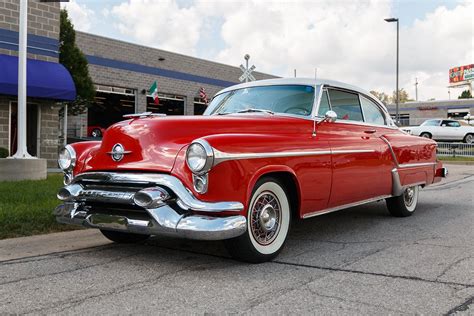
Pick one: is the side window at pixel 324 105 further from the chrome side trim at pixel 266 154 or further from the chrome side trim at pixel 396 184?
the chrome side trim at pixel 396 184

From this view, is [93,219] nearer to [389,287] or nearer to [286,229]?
→ [286,229]

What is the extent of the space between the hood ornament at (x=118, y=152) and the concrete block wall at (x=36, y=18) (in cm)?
999

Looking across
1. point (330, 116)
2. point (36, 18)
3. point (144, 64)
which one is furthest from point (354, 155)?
point (144, 64)

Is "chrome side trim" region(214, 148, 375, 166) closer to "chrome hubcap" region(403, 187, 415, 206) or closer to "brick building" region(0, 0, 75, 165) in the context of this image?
"chrome hubcap" region(403, 187, 415, 206)

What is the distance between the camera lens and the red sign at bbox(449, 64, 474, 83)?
76.3m

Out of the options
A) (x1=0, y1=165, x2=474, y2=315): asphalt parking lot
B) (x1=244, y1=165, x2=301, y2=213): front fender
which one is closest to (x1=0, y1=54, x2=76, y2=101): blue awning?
(x1=0, y1=165, x2=474, y2=315): asphalt parking lot

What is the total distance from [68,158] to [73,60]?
15856 millimetres

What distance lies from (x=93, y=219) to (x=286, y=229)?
1756 millimetres

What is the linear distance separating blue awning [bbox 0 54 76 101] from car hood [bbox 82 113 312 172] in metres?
8.93

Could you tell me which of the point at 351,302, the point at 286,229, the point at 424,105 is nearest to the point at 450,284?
the point at 351,302

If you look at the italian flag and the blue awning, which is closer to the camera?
the blue awning

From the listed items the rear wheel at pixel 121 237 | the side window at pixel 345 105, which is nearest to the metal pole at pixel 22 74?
the rear wheel at pixel 121 237

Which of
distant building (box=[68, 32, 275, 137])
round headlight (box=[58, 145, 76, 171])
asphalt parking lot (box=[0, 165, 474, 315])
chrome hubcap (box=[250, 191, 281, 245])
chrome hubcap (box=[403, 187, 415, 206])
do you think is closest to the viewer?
asphalt parking lot (box=[0, 165, 474, 315])

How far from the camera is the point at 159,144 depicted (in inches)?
161
